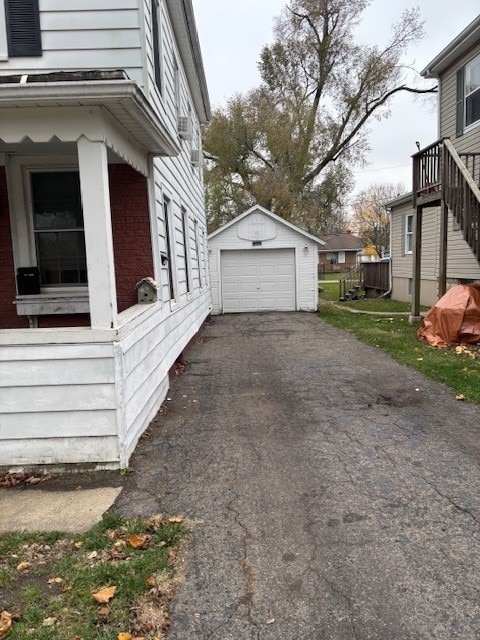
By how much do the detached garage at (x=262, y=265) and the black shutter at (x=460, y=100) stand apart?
18.6 ft

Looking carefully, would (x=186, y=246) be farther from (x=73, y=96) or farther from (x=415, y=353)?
(x=73, y=96)

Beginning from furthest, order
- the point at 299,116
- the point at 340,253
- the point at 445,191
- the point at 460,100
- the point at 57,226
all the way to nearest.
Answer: the point at 340,253 → the point at 299,116 → the point at 460,100 → the point at 445,191 → the point at 57,226

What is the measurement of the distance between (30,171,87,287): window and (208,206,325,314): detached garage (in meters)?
10.8

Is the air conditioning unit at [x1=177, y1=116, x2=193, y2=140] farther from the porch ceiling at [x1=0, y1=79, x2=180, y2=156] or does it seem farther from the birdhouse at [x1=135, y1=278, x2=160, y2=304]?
the porch ceiling at [x1=0, y1=79, x2=180, y2=156]

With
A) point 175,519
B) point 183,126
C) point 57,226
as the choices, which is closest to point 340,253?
point 183,126

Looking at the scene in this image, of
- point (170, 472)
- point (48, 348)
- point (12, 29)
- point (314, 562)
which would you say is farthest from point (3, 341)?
point (12, 29)

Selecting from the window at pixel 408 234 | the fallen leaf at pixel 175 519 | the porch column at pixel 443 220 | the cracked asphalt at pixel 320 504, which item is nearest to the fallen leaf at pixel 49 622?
the cracked asphalt at pixel 320 504

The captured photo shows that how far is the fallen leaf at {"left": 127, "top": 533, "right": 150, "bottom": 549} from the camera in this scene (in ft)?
9.96

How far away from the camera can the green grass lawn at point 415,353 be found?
22.1ft

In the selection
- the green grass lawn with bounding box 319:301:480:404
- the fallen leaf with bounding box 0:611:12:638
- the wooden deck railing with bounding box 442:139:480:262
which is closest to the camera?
the fallen leaf with bounding box 0:611:12:638

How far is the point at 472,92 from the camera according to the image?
12.1 metres

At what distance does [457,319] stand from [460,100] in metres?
6.91

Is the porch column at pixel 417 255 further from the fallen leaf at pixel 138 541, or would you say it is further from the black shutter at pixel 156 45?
the fallen leaf at pixel 138 541

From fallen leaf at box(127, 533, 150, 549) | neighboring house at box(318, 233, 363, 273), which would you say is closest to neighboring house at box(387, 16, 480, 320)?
fallen leaf at box(127, 533, 150, 549)
